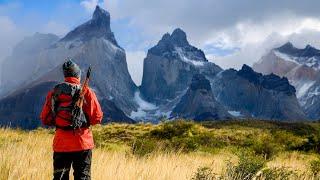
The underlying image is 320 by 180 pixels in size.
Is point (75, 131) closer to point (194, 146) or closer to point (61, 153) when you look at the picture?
point (61, 153)

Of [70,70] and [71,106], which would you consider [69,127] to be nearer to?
[71,106]

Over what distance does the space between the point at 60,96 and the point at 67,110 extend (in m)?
0.25

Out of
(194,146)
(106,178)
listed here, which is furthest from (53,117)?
(194,146)

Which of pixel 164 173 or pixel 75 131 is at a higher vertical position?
pixel 75 131

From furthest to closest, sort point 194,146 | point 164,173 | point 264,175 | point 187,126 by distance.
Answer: point 187,126
point 194,146
point 264,175
point 164,173

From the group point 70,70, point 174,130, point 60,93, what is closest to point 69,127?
point 60,93

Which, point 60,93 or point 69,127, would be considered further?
point 60,93

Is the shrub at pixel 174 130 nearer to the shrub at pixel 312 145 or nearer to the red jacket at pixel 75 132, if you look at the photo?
the shrub at pixel 312 145

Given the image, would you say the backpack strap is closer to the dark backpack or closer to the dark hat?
the dark backpack

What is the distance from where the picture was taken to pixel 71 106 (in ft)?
27.3

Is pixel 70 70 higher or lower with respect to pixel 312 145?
higher

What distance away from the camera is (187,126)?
43.1 meters

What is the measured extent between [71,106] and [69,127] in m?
0.33

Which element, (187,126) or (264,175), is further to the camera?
(187,126)
